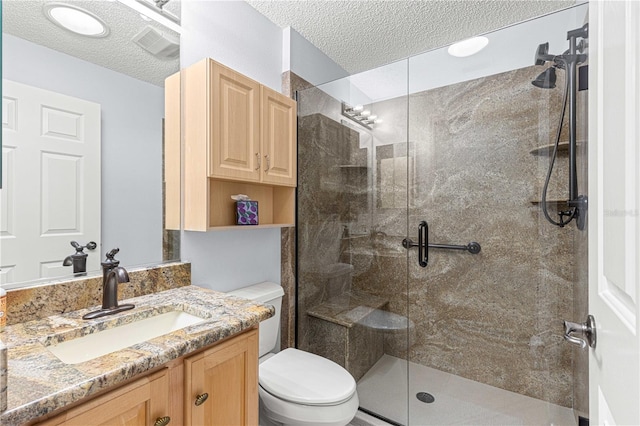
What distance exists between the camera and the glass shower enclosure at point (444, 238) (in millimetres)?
1706

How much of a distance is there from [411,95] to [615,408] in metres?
1.87

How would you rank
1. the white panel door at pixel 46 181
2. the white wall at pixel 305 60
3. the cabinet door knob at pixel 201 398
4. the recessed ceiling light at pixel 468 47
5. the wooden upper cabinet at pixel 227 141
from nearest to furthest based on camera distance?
the cabinet door knob at pixel 201 398 < the white panel door at pixel 46 181 < the wooden upper cabinet at pixel 227 141 < the recessed ceiling light at pixel 468 47 < the white wall at pixel 305 60

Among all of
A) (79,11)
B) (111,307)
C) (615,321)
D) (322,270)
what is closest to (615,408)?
(615,321)

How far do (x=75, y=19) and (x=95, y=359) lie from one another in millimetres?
1272

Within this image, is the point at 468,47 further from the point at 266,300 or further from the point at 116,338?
the point at 116,338

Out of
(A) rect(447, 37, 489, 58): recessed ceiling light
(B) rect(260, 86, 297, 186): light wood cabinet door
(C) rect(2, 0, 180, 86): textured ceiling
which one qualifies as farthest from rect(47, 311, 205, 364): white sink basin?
(A) rect(447, 37, 489, 58): recessed ceiling light

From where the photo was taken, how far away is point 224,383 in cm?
102

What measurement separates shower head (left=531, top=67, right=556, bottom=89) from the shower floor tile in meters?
1.72

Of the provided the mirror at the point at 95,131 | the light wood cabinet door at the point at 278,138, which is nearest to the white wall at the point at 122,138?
the mirror at the point at 95,131

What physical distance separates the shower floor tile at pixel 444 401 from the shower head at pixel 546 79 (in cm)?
172

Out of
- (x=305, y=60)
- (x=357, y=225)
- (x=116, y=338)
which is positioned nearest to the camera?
(x=116, y=338)

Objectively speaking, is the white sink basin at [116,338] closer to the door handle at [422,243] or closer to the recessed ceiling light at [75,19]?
the recessed ceiling light at [75,19]

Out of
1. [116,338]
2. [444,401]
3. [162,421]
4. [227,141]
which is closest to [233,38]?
[227,141]

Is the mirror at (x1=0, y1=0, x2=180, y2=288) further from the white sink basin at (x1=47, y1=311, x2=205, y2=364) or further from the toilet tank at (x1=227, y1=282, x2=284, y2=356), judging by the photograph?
the toilet tank at (x1=227, y1=282, x2=284, y2=356)
